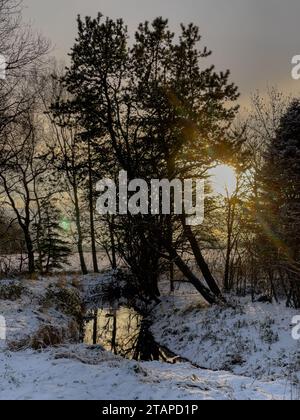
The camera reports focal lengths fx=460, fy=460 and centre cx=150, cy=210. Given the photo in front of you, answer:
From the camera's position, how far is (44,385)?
8.40m

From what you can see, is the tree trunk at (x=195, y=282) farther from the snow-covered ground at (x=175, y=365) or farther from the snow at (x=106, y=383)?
the snow at (x=106, y=383)

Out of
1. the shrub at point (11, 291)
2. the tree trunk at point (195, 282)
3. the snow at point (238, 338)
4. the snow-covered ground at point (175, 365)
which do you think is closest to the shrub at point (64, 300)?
the snow-covered ground at point (175, 365)

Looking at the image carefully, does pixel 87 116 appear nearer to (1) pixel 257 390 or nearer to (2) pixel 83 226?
(1) pixel 257 390

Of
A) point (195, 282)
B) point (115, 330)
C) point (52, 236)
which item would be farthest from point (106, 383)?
point (52, 236)

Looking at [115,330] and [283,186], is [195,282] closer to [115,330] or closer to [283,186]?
[115,330]

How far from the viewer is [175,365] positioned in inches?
492

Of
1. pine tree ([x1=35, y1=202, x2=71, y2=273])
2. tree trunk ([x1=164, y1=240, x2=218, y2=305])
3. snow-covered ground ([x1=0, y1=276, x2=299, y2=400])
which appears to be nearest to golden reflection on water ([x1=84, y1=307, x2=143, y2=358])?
snow-covered ground ([x1=0, y1=276, x2=299, y2=400])

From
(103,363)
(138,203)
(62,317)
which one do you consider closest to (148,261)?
(138,203)

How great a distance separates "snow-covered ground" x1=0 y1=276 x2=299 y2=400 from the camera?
824cm

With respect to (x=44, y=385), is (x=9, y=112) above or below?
above

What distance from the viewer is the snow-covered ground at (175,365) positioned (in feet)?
A: 27.0

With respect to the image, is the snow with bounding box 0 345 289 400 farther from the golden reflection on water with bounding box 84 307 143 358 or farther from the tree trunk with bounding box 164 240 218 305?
the tree trunk with bounding box 164 240 218 305

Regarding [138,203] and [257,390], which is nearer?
[257,390]

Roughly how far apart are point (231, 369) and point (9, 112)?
1240cm
